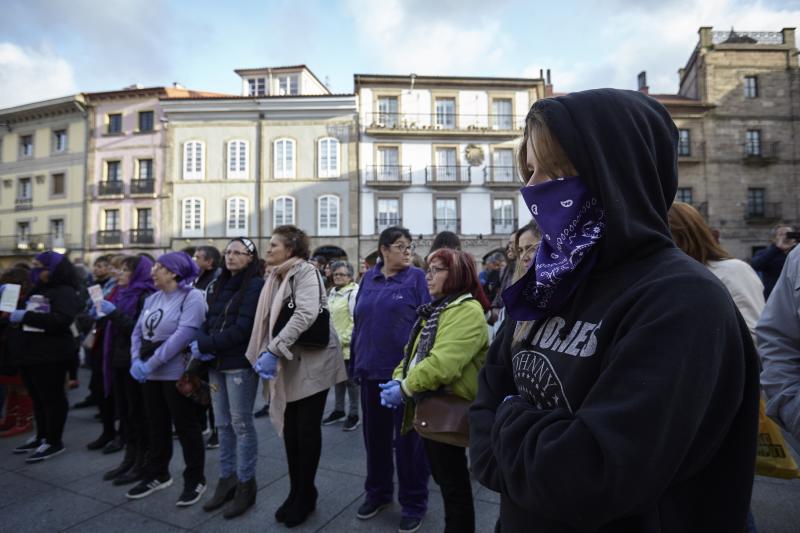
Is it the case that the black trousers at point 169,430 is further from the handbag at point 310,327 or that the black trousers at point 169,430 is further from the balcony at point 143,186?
the balcony at point 143,186

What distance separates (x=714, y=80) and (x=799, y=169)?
7107 millimetres

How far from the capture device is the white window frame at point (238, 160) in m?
24.4

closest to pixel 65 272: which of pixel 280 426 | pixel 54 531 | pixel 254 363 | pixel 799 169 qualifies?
pixel 54 531

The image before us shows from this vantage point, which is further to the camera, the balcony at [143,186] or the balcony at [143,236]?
the balcony at [143,186]

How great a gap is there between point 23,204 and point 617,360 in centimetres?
3608

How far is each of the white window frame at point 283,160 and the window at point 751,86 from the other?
2607 centimetres

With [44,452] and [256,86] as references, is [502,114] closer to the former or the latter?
[256,86]

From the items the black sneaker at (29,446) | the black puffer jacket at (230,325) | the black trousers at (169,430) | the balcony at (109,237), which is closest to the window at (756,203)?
the black puffer jacket at (230,325)

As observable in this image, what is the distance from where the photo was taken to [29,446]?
16.1ft

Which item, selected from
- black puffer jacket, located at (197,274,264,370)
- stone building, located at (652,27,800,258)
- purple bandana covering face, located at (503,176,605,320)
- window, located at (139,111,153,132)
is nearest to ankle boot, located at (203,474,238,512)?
black puffer jacket, located at (197,274,264,370)

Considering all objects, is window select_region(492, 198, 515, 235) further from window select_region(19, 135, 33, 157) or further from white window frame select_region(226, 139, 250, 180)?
window select_region(19, 135, 33, 157)

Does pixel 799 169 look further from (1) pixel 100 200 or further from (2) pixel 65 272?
(1) pixel 100 200

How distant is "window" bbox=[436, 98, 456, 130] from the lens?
25.2 m

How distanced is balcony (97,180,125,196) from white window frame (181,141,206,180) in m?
4.08
